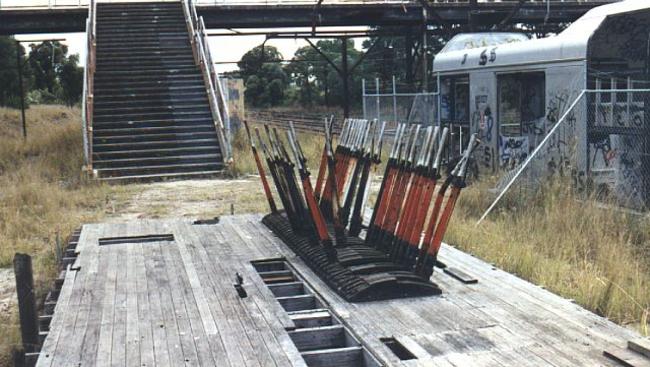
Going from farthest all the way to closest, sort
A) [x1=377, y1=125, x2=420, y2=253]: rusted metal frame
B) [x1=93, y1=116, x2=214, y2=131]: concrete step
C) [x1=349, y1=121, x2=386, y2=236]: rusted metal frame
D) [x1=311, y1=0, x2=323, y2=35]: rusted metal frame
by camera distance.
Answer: [x1=311, y1=0, x2=323, y2=35]: rusted metal frame → [x1=93, y1=116, x2=214, y2=131]: concrete step → [x1=349, y1=121, x2=386, y2=236]: rusted metal frame → [x1=377, y1=125, x2=420, y2=253]: rusted metal frame

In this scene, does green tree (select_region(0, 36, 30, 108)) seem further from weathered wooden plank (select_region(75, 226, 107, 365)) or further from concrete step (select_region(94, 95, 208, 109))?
weathered wooden plank (select_region(75, 226, 107, 365))

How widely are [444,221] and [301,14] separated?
69.1 ft

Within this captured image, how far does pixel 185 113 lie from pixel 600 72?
11423 mm

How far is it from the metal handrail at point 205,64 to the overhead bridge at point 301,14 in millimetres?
1420

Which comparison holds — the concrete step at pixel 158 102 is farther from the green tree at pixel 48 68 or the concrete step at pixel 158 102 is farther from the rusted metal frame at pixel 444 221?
the green tree at pixel 48 68

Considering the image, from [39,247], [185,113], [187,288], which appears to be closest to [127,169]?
[185,113]

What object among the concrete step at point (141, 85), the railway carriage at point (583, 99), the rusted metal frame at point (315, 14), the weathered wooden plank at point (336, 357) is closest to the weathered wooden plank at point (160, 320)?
the weathered wooden plank at point (336, 357)

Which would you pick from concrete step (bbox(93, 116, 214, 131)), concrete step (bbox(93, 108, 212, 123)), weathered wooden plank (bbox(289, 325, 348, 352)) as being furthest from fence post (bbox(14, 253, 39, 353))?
concrete step (bbox(93, 108, 212, 123))

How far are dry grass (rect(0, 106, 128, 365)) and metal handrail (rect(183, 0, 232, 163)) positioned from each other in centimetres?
345

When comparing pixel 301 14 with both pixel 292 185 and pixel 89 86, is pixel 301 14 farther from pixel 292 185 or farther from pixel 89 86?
pixel 292 185

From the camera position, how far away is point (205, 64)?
21172 millimetres

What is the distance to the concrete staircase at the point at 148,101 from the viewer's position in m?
18.1

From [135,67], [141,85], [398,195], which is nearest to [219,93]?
[141,85]

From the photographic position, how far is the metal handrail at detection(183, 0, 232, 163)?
735 inches
